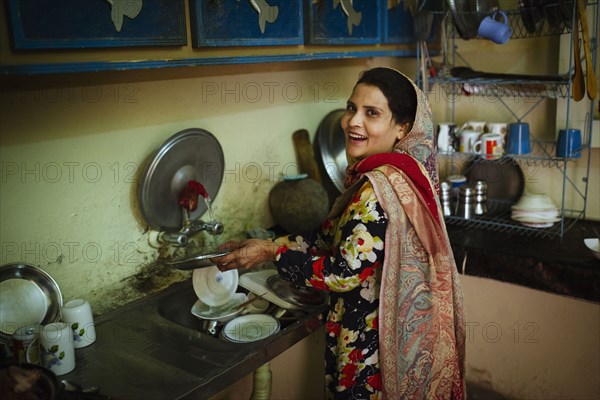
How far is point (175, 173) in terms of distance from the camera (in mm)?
1691

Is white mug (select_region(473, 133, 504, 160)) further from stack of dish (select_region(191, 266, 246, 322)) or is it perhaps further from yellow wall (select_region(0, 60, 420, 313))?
stack of dish (select_region(191, 266, 246, 322))

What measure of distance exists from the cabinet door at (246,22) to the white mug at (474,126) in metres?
0.88

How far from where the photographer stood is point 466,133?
2.21m

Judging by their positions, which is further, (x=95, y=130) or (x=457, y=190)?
(x=457, y=190)

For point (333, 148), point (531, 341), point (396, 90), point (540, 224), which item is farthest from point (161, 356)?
point (540, 224)

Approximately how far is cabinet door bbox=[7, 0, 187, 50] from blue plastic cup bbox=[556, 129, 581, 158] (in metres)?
1.44

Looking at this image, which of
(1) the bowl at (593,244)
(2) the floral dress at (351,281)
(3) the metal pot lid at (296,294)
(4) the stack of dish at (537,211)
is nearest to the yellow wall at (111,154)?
(3) the metal pot lid at (296,294)

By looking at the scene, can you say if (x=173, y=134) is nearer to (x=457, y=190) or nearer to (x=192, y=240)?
(x=192, y=240)

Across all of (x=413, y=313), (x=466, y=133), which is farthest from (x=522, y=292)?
(x=413, y=313)

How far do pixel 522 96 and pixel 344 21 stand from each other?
0.87 m

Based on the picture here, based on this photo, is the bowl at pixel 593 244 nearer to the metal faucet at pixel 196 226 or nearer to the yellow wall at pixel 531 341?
the yellow wall at pixel 531 341

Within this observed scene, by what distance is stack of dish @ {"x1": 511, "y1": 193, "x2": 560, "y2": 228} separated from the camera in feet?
7.04

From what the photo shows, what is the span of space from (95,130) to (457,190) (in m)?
1.45

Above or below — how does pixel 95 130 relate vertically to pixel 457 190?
above
